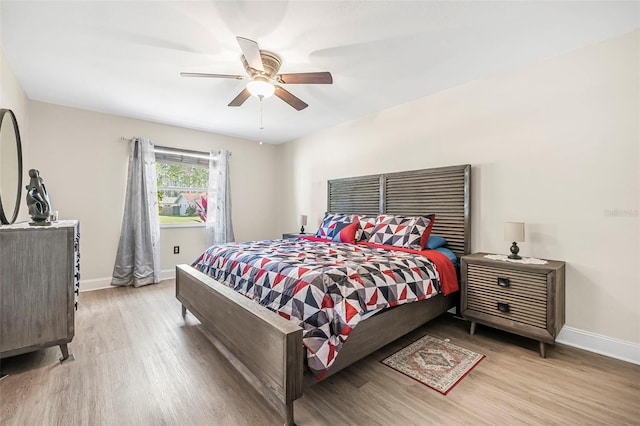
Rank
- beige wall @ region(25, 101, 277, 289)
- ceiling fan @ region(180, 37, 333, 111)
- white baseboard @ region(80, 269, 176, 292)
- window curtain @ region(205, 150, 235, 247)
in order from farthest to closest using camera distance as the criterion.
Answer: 1. window curtain @ region(205, 150, 235, 247)
2. white baseboard @ region(80, 269, 176, 292)
3. beige wall @ region(25, 101, 277, 289)
4. ceiling fan @ region(180, 37, 333, 111)

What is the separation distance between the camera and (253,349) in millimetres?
1634

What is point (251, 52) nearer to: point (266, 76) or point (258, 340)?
point (266, 76)

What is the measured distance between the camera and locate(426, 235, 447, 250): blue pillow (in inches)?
114

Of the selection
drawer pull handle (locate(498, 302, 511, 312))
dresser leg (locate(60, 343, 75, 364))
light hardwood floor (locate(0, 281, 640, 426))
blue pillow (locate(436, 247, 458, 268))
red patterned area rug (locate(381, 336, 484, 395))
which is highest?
blue pillow (locate(436, 247, 458, 268))

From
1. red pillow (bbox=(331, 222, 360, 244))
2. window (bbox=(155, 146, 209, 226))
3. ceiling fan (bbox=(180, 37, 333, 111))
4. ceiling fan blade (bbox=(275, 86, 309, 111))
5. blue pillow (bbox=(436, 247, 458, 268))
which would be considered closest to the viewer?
ceiling fan (bbox=(180, 37, 333, 111))

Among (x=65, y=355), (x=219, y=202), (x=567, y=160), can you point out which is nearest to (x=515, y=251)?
(x=567, y=160)

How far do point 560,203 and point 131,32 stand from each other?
373 centimetres

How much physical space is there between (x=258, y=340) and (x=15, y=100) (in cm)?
353

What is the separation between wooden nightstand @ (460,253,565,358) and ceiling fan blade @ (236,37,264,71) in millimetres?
2427

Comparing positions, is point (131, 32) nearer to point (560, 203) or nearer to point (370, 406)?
point (370, 406)

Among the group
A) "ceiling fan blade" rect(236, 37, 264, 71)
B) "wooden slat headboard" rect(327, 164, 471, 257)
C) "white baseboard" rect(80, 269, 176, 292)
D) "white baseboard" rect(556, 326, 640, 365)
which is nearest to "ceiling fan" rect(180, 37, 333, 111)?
"ceiling fan blade" rect(236, 37, 264, 71)

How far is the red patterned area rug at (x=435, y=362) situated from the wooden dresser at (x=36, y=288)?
2377 mm

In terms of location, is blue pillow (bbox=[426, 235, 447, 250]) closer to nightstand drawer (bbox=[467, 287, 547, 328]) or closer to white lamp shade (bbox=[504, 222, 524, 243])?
nightstand drawer (bbox=[467, 287, 547, 328])

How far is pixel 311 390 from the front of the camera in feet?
5.62
